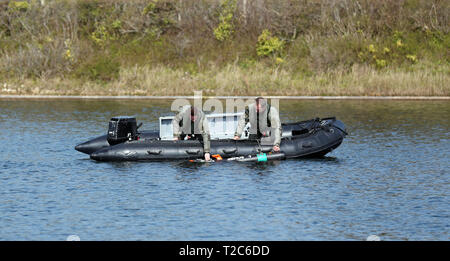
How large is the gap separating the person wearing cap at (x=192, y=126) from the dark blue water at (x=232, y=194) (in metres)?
0.89

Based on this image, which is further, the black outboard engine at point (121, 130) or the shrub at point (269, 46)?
the shrub at point (269, 46)

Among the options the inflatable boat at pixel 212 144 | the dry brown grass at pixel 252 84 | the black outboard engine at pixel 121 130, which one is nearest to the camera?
the inflatable boat at pixel 212 144

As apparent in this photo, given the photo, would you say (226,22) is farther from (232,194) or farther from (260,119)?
(232,194)

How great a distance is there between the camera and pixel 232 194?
23.5m

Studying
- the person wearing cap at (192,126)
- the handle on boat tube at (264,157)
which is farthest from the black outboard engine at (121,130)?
the handle on boat tube at (264,157)

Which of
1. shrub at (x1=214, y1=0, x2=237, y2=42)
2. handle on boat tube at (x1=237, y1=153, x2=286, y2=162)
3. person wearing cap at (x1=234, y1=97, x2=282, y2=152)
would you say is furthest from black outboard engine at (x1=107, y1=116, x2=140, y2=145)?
shrub at (x1=214, y1=0, x2=237, y2=42)

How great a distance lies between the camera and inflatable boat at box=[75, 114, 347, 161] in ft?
91.8

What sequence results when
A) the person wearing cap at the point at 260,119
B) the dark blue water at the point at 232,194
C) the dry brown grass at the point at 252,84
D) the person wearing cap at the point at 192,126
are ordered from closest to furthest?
the dark blue water at the point at 232,194, the person wearing cap at the point at 192,126, the person wearing cap at the point at 260,119, the dry brown grass at the point at 252,84

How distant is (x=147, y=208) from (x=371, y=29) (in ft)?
126

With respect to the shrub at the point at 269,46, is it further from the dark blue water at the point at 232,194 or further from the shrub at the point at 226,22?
the dark blue water at the point at 232,194

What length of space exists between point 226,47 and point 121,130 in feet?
101

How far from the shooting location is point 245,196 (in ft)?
76.5

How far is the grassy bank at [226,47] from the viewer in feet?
173
